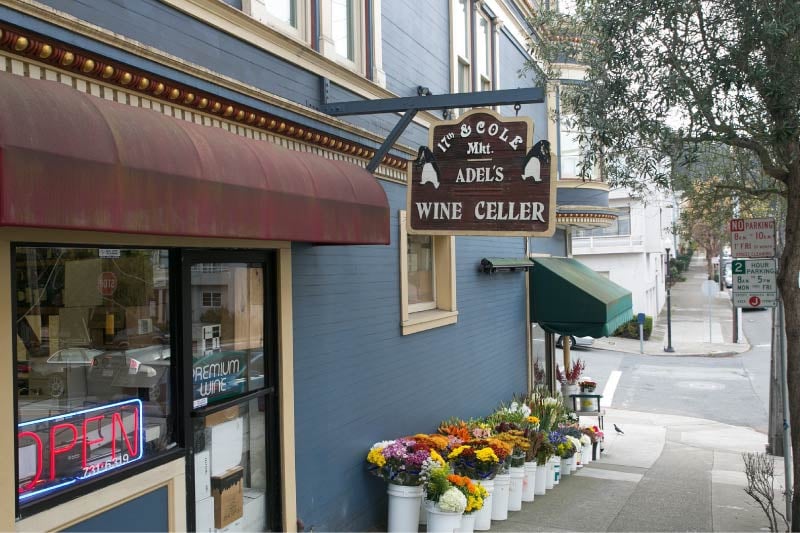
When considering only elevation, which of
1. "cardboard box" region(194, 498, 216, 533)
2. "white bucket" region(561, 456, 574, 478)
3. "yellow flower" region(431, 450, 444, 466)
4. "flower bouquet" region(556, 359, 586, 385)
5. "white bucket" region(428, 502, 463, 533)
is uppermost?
"cardboard box" region(194, 498, 216, 533)

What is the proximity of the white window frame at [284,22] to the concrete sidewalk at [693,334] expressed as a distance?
25542 mm

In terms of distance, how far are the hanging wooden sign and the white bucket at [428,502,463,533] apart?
2614mm

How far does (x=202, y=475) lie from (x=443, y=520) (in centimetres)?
256

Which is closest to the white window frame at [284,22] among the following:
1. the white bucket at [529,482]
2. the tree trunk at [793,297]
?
the tree trunk at [793,297]

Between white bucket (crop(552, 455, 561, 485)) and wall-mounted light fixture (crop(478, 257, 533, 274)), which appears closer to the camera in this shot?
white bucket (crop(552, 455, 561, 485))

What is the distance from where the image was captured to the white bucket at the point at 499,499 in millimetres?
7895

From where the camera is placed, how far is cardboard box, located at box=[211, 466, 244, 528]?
5125 mm

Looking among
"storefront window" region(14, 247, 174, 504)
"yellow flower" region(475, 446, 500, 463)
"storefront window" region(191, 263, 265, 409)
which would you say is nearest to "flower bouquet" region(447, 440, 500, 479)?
"yellow flower" region(475, 446, 500, 463)

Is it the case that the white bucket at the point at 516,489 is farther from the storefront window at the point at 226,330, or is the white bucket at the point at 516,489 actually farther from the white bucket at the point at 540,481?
the storefront window at the point at 226,330

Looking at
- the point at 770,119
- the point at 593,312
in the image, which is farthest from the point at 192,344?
the point at 593,312

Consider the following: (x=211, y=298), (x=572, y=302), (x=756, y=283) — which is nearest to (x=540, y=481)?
(x=756, y=283)

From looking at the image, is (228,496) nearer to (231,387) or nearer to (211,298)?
(231,387)

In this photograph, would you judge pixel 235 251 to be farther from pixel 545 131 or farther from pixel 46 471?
pixel 545 131

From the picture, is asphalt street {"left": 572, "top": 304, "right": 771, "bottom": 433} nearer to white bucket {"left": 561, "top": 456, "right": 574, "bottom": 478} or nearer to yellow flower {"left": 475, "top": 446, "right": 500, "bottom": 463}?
white bucket {"left": 561, "top": 456, "right": 574, "bottom": 478}
